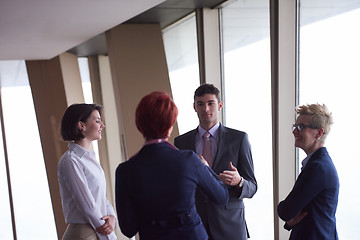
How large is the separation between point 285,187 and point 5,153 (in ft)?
22.6

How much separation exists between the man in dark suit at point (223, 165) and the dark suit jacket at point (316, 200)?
1.47 feet

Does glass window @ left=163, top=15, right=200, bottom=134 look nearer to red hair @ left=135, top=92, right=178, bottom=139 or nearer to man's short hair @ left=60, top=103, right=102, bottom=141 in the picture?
man's short hair @ left=60, top=103, right=102, bottom=141

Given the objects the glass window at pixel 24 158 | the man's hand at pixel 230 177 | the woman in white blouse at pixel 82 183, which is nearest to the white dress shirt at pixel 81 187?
the woman in white blouse at pixel 82 183

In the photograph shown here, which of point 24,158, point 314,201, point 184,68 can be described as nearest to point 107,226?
point 314,201

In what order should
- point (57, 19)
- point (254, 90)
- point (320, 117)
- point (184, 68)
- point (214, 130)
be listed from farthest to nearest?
point (184, 68) < point (254, 90) < point (57, 19) < point (214, 130) < point (320, 117)

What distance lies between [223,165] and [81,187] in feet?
3.15

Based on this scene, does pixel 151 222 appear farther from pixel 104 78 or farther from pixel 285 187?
pixel 104 78

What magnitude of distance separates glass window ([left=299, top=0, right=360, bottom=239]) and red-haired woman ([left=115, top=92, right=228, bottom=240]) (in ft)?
7.04

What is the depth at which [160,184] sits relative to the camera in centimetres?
193

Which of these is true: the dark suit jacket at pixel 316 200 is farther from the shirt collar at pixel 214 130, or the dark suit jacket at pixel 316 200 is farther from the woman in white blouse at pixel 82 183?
the woman in white blouse at pixel 82 183

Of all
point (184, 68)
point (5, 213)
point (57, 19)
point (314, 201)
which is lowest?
point (5, 213)

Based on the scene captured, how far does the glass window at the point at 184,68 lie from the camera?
20.4 ft

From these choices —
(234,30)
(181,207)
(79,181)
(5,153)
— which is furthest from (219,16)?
(5,153)

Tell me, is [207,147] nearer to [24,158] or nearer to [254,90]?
[254,90]
